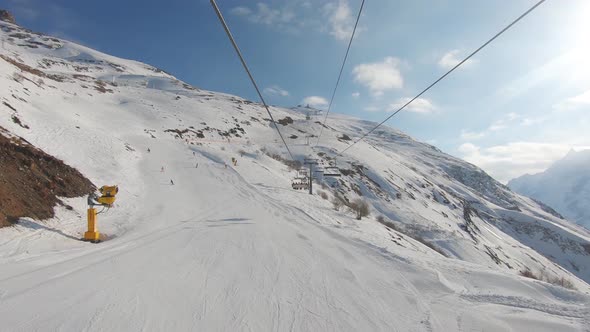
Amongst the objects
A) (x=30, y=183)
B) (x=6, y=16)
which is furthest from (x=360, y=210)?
(x=6, y=16)

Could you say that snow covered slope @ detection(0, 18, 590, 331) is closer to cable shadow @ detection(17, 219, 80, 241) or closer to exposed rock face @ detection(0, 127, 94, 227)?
cable shadow @ detection(17, 219, 80, 241)

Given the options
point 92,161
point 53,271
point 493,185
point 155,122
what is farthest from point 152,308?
point 493,185

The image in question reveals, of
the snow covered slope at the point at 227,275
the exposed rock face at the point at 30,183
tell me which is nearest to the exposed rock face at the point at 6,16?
the snow covered slope at the point at 227,275

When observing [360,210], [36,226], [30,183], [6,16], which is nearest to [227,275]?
[36,226]

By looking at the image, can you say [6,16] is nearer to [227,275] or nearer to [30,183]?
[30,183]

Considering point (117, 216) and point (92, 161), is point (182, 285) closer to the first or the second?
point (117, 216)

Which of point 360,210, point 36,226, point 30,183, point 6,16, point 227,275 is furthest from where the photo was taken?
point 6,16

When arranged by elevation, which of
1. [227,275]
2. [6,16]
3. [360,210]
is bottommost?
[360,210]

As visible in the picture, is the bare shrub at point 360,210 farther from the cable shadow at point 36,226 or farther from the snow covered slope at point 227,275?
the cable shadow at point 36,226

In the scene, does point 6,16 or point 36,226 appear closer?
point 36,226

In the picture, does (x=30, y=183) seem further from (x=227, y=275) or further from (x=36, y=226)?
(x=227, y=275)

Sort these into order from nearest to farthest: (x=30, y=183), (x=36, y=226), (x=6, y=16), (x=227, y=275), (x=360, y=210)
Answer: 1. (x=227, y=275)
2. (x=36, y=226)
3. (x=30, y=183)
4. (x=360, y=210)
5. (x=6, y=16)

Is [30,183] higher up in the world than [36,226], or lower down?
higher up

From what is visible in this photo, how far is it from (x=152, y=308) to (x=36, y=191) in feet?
24.0
